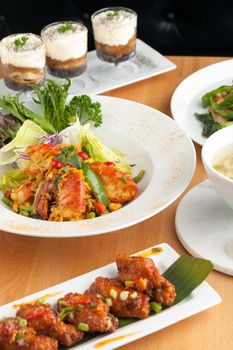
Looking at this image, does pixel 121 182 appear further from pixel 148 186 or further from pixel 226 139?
pixel 226 139

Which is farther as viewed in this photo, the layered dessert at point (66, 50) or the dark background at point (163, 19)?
the dark background at point (163, 19)

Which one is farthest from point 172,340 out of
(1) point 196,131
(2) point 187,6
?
(2) point 187,6

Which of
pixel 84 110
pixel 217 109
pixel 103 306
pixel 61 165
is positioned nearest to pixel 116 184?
pixel 61 165

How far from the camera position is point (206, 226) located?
188 cm

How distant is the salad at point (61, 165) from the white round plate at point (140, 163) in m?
0.04

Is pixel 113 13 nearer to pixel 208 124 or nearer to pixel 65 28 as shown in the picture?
Answer: pixel 65 28

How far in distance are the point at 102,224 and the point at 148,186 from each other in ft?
0.72

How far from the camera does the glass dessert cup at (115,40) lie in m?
2.77

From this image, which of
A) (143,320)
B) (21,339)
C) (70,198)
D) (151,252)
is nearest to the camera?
(21,339)

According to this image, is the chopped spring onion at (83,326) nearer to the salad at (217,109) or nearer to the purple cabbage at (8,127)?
the purple cabbage at (8,127)

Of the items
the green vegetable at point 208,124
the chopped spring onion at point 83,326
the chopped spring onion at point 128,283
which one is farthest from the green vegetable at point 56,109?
the chopped spring onion at point 83,326

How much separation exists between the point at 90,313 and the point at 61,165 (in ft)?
1.79

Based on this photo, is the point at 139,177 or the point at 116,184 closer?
the point at 116,184

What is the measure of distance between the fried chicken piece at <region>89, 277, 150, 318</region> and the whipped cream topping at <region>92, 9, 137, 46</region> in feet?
4.64
